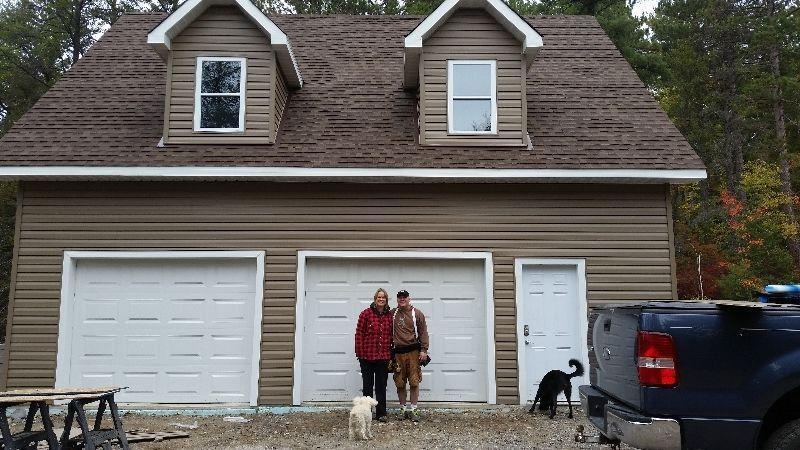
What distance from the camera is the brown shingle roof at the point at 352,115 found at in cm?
911

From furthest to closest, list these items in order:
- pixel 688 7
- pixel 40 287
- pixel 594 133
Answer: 1. pixel 688 7
2. pixel 594 133
3. pixel 40 287

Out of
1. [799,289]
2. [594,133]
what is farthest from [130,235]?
[799,289]

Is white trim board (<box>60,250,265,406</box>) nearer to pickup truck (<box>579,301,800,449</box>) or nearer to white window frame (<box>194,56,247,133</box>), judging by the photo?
white window frame (<box>194,56,247,133</box>)

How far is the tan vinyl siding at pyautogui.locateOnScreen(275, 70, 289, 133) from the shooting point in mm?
9852

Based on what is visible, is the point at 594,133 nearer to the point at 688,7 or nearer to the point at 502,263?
the point at 502,263

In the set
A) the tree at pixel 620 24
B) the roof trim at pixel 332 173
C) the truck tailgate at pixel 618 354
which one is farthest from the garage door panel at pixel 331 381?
the tree at pixel 620 24

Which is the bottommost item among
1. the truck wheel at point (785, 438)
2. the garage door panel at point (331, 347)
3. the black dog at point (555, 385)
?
the black dog at point (555, 385)

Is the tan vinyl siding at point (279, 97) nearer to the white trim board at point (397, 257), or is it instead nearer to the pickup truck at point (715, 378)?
the white trim board at point (397, 257)

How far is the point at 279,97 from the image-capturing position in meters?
10.1

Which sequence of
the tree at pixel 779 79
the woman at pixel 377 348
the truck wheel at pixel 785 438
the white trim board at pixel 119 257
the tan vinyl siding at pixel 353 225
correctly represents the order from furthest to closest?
the tree at pixel 779 79
the tan vinyl siding at pixel 353 225
the white trim board at pixel 119 257
the woman at pixel 377 348
the truck wheel at pixel 785 438

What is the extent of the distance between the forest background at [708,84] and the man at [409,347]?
52.4 ft

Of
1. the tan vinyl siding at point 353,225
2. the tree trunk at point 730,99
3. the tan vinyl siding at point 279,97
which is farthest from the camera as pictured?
the tree trunk at point 730,99

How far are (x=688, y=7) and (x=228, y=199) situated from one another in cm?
2676

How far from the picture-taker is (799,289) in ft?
17.7
